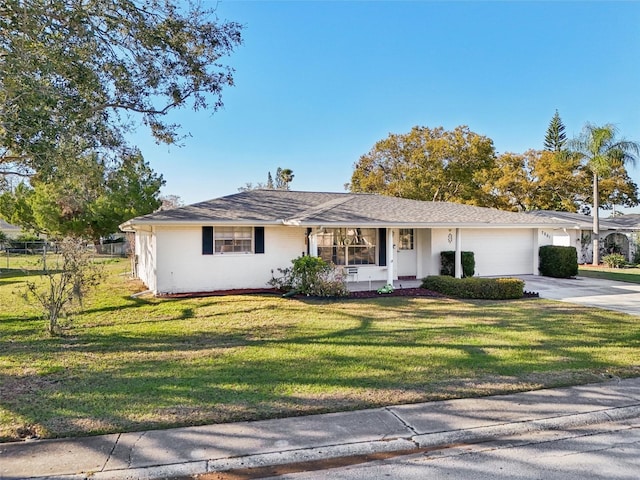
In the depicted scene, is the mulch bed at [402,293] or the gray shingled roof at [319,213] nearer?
the mulch bed at [402,293]

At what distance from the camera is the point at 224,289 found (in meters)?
13.7

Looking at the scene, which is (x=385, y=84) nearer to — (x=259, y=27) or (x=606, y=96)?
(x=259, y=27)

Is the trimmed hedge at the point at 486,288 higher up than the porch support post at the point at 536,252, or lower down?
lower down

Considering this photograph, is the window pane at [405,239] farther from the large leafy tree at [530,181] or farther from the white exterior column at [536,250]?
the large leafy tree at [530,181]

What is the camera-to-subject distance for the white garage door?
1688 cm

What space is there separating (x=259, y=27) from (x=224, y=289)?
8115 mm

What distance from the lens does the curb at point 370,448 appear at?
3.26 m

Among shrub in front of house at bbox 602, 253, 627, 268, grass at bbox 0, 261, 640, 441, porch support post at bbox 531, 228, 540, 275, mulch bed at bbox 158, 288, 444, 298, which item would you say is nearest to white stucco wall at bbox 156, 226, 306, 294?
mulch bed at bbox 158, 288, 444, 298

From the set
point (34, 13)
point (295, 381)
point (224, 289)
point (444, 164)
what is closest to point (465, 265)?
point (224, 289)

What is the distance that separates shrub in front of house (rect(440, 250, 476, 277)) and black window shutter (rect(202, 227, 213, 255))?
8.76 m

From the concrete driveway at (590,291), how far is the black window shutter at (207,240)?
10.4 metres

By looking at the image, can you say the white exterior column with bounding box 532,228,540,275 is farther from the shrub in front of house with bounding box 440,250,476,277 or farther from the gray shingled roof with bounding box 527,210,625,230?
the gray shingled roof with bounding box 527,210,625,230

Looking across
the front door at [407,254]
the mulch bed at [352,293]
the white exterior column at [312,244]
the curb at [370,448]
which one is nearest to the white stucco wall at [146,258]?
the mulch bed at [352,293]

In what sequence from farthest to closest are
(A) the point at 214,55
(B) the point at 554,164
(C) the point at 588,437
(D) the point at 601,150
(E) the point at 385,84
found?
(B) the point at 554,164, (D) the point at 601,150, (E) the point at 385,84, (A) the point at 214,55, (C) the point at 588,437
